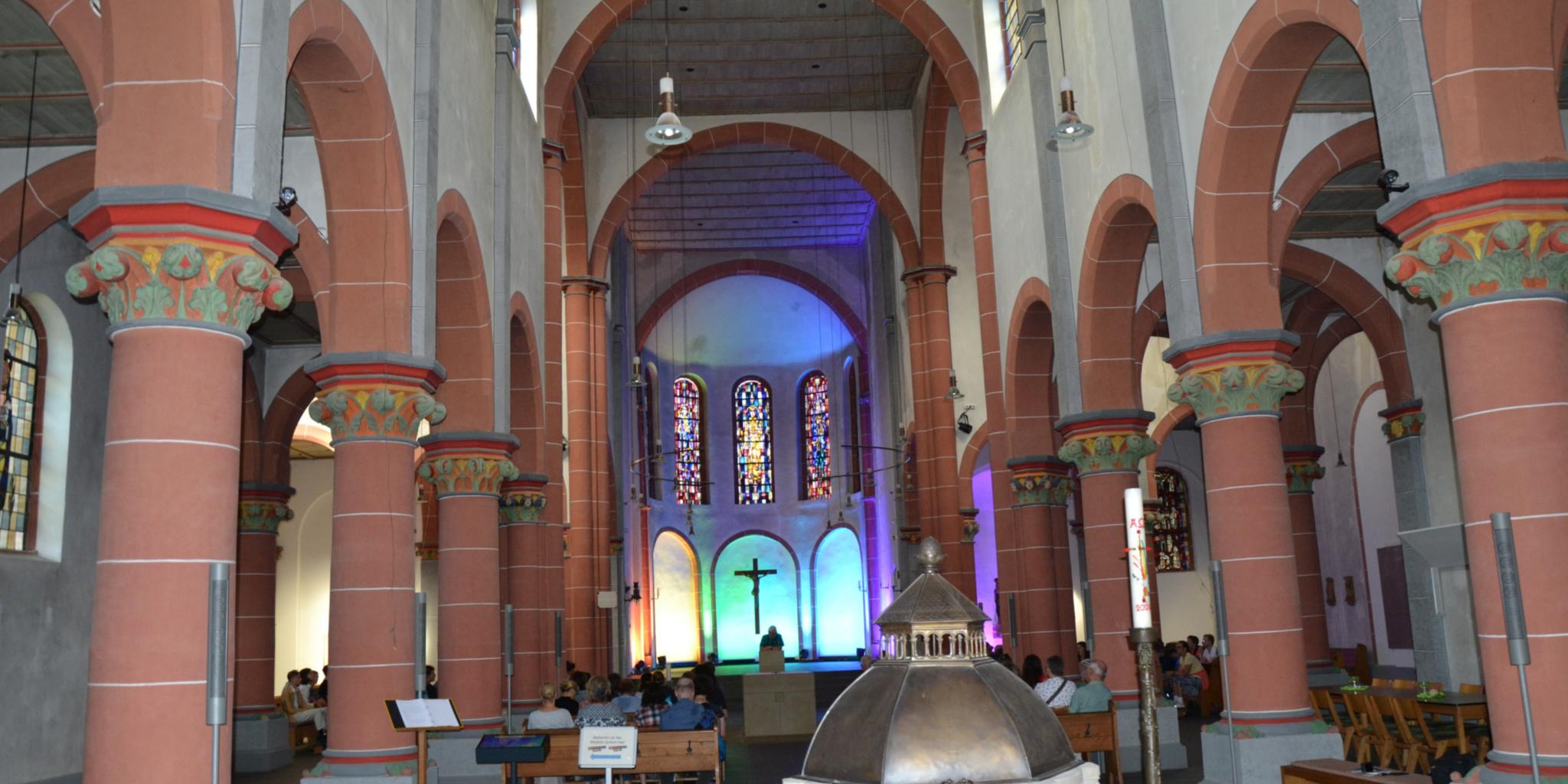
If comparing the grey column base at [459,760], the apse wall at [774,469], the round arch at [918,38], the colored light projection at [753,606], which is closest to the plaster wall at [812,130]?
the round arch at [918,38]

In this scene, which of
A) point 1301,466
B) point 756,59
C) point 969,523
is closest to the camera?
point 1301,466

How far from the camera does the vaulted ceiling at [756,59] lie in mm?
20797

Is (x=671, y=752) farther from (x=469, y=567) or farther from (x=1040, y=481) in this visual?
(x=1040, y=481)

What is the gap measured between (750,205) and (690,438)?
923 cm

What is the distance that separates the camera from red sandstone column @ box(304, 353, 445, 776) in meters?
9.36

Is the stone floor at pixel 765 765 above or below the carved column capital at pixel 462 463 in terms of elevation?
below

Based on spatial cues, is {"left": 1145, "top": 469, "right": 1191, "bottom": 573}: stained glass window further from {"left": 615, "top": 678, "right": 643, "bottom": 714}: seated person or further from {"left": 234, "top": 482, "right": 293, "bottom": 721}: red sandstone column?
{"left": 234, "top": 482, "right": 293, "bottom": 721}: red sandstone column

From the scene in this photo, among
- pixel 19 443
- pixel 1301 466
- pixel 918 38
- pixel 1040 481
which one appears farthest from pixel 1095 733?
pixel 19 443

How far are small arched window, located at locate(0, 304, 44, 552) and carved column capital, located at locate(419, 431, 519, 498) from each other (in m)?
4.00

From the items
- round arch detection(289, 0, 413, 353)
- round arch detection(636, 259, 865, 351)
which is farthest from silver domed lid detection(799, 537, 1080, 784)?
round arch detection(636, 259, 865, 351)

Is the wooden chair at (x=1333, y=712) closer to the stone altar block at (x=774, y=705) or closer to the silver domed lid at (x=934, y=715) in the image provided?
the stone altar block at (x=774, y=705)

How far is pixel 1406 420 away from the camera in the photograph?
16.0 meters

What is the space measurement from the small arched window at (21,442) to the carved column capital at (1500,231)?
39.5 feet

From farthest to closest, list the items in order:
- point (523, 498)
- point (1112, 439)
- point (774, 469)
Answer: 1. point (774, 469)
2. point (523, 498)
3. point (1112, 439)
